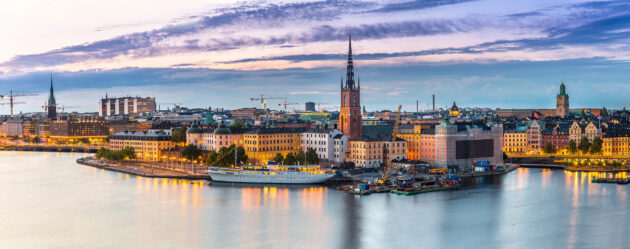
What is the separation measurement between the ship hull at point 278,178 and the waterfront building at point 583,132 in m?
22.0

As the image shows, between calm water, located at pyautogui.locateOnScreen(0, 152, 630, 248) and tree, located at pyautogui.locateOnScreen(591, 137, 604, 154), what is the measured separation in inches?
450

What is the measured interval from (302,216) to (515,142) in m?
29.6

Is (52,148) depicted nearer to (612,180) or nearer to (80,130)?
(80,130)

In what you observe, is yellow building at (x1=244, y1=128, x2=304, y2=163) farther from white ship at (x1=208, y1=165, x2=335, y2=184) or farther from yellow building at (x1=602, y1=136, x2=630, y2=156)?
yellow building at (x1=602, y1=136, x2=630, y2=156)

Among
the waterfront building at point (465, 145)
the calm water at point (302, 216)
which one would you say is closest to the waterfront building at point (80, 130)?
the calm water at point (302, 216)

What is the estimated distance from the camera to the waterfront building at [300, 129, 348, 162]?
38.9 m

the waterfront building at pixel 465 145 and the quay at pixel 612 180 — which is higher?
the waterfront building at pixel 465 145

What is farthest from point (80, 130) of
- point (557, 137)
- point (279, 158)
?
point (557, 137)

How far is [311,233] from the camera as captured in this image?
2209 cm

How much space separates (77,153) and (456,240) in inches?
1727

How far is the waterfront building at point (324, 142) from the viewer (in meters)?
38.9

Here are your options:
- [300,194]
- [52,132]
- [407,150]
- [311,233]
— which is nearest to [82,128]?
[52,132]

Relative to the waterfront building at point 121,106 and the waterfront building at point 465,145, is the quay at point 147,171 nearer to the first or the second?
the waterfront building at point 465,145

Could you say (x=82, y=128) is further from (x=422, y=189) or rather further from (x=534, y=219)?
(x=534, y=219)
